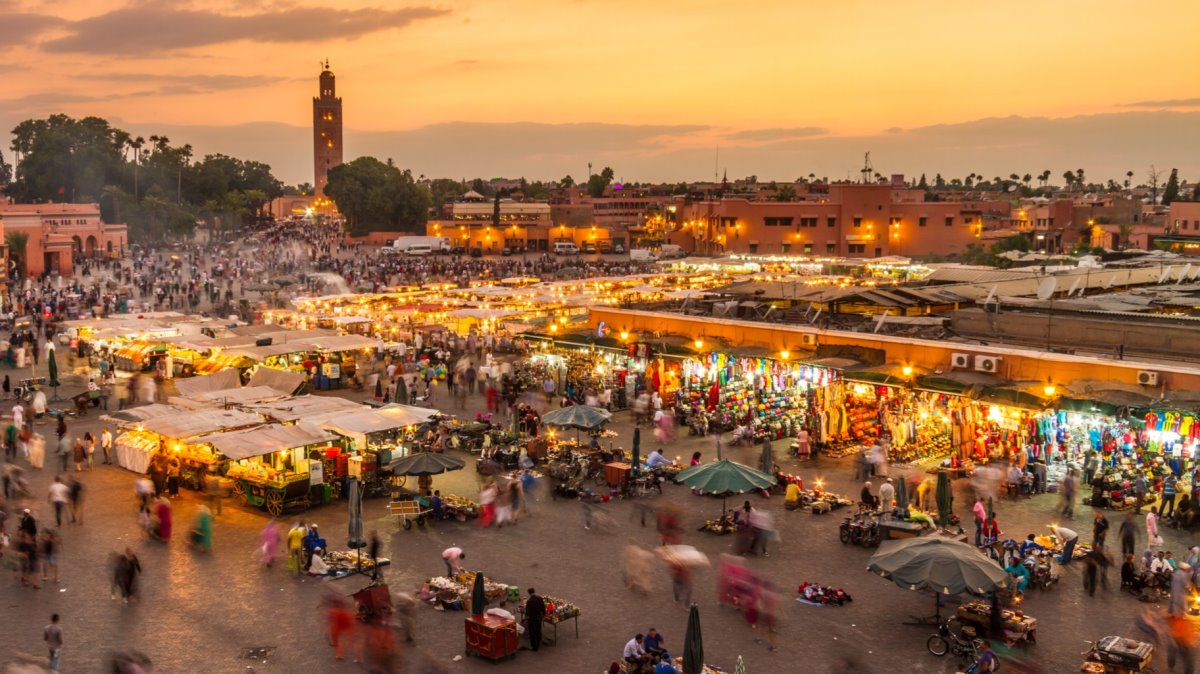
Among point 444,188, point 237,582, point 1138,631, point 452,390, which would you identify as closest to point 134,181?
point 444,188

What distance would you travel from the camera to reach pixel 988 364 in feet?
65.5

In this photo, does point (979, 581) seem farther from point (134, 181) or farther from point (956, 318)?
point (134, 181)

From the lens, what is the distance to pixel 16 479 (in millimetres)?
17484

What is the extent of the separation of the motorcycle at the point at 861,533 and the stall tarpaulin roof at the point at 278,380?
45.3 ft

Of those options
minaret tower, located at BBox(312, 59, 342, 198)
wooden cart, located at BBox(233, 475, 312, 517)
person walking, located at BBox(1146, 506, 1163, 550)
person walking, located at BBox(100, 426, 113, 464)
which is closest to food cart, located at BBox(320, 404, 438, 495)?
wooden cart, located at BBox(233, 475, 312, 517)

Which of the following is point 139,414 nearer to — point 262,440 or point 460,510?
point 262,440

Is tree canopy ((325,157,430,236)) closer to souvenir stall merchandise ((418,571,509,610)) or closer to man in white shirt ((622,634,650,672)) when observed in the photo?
souvenir stall merchandise ((418,571,509,610))

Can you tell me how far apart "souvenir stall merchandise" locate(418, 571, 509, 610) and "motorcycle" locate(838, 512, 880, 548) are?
5.26 m

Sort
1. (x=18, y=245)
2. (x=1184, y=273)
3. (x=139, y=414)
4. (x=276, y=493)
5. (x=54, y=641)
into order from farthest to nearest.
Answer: (x=18, y=245) < (x=1184, y=273) < (x=139, y=414) < (x=276, y=493) < (x=54, y=641)

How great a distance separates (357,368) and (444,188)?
144554 mm

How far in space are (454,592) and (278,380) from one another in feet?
43.2

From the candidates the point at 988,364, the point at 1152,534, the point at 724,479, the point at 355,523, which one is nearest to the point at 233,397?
the point at 355,523

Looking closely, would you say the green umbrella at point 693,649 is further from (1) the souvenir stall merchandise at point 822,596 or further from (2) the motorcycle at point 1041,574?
(2) the motorcycle at point 1041,574

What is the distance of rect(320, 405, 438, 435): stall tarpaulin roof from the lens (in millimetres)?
18891
